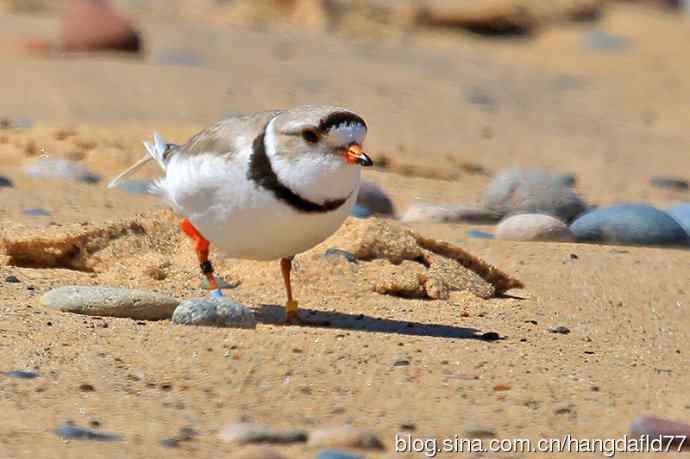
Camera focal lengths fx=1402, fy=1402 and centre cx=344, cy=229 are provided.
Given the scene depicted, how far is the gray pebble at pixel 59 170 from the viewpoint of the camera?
746cm

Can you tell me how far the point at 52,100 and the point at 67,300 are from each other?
16.2 feet

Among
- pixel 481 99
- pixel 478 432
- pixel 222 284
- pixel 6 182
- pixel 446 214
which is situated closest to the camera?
pixel 478 432

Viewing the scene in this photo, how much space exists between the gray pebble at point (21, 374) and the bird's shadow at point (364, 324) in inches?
41.1

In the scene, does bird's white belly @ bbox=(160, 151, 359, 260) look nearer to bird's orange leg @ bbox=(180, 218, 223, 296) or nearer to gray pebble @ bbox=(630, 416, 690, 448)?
bird's orange leg @ bbox=(180, 218, 223, 296)

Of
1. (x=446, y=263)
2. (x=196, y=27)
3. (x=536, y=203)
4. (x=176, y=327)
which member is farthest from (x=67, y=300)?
(x=196, y=27)

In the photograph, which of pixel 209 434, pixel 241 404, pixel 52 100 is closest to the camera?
pixel 209 434

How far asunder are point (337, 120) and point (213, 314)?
792mm

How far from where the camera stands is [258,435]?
12.3 feet

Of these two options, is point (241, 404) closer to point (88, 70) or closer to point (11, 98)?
point (11, 98)

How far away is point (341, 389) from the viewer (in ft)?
14.0

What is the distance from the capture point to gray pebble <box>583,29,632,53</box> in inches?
674

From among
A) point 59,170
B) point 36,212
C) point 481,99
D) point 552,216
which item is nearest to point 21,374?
point 36,212

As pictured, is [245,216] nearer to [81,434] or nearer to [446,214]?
[81,434]

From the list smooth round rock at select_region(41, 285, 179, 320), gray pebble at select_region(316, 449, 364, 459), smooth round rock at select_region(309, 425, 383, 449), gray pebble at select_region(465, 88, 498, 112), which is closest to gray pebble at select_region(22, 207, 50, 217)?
smooth round rock at select_region(41, 285, 179, 320)
